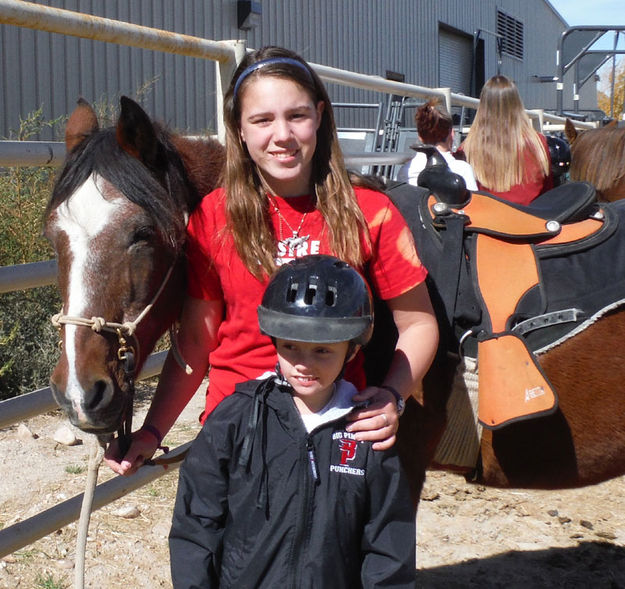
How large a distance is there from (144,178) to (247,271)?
346 millimetres

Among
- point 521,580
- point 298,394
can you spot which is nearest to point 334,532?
point 298,394

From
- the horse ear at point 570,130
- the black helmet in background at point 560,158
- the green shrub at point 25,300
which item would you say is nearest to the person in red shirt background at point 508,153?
the black helmet in background at point 560,158

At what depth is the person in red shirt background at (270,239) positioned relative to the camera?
179 cm

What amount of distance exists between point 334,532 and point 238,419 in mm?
331

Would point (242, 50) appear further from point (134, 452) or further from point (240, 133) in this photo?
point (134, 452)

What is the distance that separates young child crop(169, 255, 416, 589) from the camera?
160 cm

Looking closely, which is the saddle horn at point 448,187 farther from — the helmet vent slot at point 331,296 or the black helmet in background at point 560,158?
the black helmet in background at point 560,158

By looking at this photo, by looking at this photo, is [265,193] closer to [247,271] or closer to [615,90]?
[247,271]

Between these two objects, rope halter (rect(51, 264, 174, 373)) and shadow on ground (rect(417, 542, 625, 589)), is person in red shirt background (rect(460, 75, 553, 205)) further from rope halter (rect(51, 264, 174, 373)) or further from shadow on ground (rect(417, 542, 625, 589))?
rope halter (rect(51, 264, 174, 373))

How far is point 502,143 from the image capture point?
11.9ft

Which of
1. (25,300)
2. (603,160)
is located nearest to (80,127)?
(25,300)

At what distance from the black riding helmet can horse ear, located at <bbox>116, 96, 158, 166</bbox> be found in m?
0.52

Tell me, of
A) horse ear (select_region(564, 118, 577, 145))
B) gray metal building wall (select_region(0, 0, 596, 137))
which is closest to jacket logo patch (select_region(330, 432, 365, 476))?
gray metal building wall (select_region(0, 0, 596, 137))

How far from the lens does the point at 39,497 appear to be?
150 inches
